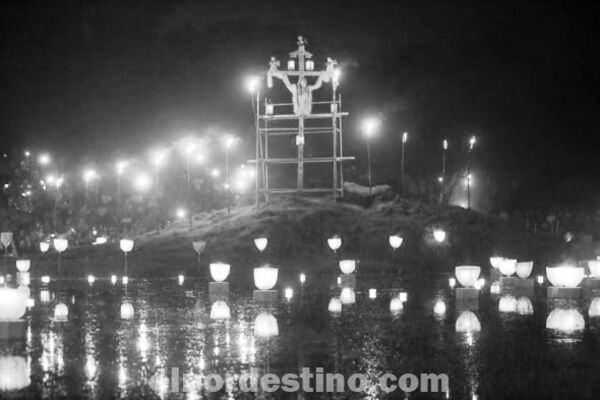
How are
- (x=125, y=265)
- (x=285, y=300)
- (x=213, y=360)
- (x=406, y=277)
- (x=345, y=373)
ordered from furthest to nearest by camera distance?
(x=125, y=265) < (x=406, y=277) < (x=285, y=300) < (x=213, y=360) < (x=345, y=373)

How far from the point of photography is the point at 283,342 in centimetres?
1348

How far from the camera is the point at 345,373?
10.8 meters

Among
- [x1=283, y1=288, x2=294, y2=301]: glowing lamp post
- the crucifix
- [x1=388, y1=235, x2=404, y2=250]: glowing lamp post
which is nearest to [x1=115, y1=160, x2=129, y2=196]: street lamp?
the crucifix

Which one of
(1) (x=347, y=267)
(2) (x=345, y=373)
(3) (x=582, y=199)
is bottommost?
(2) (x=345, y=373)

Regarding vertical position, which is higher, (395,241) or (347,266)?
(395,241)

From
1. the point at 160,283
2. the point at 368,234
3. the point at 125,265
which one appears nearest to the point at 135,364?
the point at 160,283

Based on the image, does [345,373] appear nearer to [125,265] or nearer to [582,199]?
[125,265]

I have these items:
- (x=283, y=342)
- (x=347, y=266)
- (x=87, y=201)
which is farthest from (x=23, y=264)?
(x=87, y=201)

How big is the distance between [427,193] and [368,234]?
18647 millimetres

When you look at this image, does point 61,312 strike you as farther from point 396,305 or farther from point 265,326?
point 396,305

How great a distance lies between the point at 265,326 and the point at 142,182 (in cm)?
4344

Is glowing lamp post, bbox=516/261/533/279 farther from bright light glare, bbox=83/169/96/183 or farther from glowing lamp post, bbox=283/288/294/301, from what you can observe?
bright light glare, bbox=83/169/96/183

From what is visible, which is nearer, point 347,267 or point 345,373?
point 345,373

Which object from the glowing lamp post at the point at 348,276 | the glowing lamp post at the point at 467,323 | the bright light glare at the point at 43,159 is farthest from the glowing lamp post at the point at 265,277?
the bright light glare at the point at 43,159
